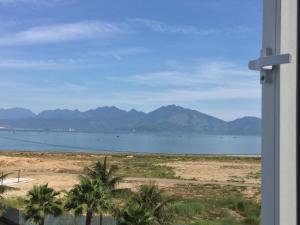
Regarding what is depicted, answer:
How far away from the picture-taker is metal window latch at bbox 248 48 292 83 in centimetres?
138

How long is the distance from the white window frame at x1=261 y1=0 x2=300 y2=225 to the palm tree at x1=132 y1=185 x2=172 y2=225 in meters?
25.0

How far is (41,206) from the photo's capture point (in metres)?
28.5

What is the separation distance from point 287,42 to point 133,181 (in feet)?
179

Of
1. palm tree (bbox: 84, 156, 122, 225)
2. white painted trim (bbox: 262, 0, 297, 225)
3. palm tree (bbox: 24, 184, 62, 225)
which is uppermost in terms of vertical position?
white painted trim (bbox: 262, 0, 297, 225)

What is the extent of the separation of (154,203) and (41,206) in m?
6.20

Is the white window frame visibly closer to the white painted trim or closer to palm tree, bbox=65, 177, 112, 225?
the white painted trim

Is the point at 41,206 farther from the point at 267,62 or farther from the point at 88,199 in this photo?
the point at 267,62

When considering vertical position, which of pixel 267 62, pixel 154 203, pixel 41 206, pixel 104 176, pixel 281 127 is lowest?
pixel 41 206

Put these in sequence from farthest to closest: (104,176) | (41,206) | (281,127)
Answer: (104,176) < (41,206) < (281,127)

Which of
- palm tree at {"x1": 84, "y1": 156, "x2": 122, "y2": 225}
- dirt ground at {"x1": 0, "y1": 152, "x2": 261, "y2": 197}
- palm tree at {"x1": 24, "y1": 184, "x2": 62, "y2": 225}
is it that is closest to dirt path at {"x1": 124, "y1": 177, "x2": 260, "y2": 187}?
dirt ground at {"x1": 0, "y1": 152, "x2": 261, "y2": 197}

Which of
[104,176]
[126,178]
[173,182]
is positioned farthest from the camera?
[126,178]

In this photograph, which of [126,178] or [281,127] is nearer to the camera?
[281,127]

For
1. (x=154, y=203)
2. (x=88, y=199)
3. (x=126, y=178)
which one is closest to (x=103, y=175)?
(x=88, y=199)

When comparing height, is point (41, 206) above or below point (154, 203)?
below
